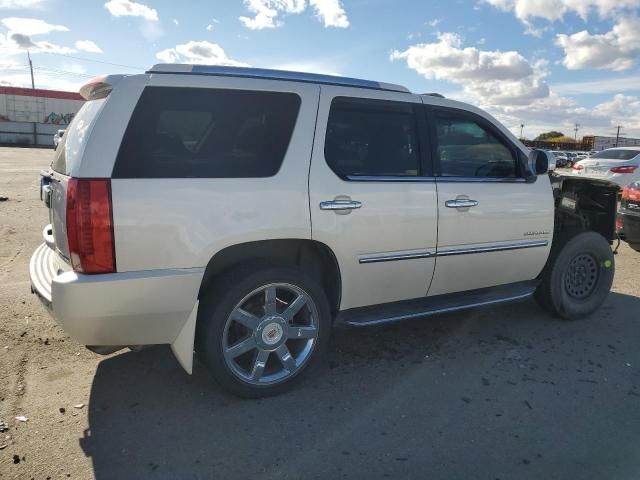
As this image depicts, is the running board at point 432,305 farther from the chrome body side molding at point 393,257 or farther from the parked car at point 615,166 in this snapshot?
the parked car at point 615,166

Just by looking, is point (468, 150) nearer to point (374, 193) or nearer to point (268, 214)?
point (374, 193)

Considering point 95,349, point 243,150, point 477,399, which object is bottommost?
point 477,399

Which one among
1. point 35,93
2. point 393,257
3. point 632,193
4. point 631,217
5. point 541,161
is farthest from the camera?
point 35,93

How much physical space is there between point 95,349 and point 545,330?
144 inches

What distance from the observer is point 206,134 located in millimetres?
2949

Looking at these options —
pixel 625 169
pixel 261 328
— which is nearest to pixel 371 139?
pixel 261 328

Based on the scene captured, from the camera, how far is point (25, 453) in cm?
260

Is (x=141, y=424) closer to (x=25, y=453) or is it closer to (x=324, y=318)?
(x=25, y=453)

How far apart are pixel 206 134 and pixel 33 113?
170 feet

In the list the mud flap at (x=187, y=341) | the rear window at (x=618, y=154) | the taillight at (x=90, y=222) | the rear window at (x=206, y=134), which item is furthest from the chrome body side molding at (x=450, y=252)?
the rear window at (x=618, y=154)

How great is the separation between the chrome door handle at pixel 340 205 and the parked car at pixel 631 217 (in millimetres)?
5438

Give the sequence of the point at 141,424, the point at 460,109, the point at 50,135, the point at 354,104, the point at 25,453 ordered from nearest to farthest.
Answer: the point at 25,453 → the point at 141,424 → the point at 354,104 → the point at 460,109 → the point at 50,135

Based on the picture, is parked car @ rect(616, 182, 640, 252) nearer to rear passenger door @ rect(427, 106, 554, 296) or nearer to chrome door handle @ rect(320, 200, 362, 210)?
rear passenger door @ rect(427, 106, 554, 296)

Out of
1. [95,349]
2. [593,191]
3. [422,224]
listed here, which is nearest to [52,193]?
[95,349]
